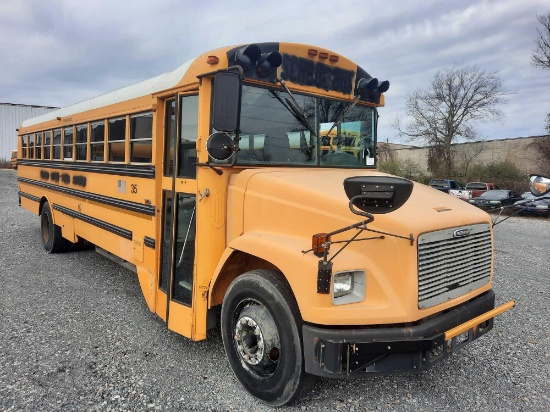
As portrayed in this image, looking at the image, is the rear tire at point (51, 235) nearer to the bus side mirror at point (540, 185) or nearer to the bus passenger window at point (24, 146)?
the bus passenger window at point (24, 146)

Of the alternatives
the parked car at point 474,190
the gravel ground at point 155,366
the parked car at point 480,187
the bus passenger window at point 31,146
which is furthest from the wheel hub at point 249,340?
the parked car at point 480,187

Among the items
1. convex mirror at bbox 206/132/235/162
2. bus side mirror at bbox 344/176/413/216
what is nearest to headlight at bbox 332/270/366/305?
bus side mirror at bbox 344/176/413/216

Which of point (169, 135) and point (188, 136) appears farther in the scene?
point (169, 135)

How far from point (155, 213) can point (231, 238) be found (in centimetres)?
96

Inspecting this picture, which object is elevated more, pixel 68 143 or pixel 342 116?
pixel 342 116

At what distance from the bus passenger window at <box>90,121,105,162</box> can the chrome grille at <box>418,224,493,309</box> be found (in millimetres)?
3885

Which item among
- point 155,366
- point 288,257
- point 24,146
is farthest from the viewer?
point 24,146

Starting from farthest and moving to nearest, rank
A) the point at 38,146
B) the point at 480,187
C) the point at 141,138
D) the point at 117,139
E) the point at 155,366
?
the point at 480,187 → the point at 38,146 → the point at 117,139 → the point at 141,138 → the point at 155,366

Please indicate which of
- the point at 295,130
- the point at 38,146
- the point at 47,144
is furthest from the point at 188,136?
the point at 38,146

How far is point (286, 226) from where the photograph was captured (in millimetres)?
2752

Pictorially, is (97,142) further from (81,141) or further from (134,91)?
(134,91)

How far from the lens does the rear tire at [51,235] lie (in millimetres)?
6777

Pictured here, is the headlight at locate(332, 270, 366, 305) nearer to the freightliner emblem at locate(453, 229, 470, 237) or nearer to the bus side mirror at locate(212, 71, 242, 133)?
the freightliner emblem at locate(453, 229, 470, 237)

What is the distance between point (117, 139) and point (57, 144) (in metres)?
2.56
